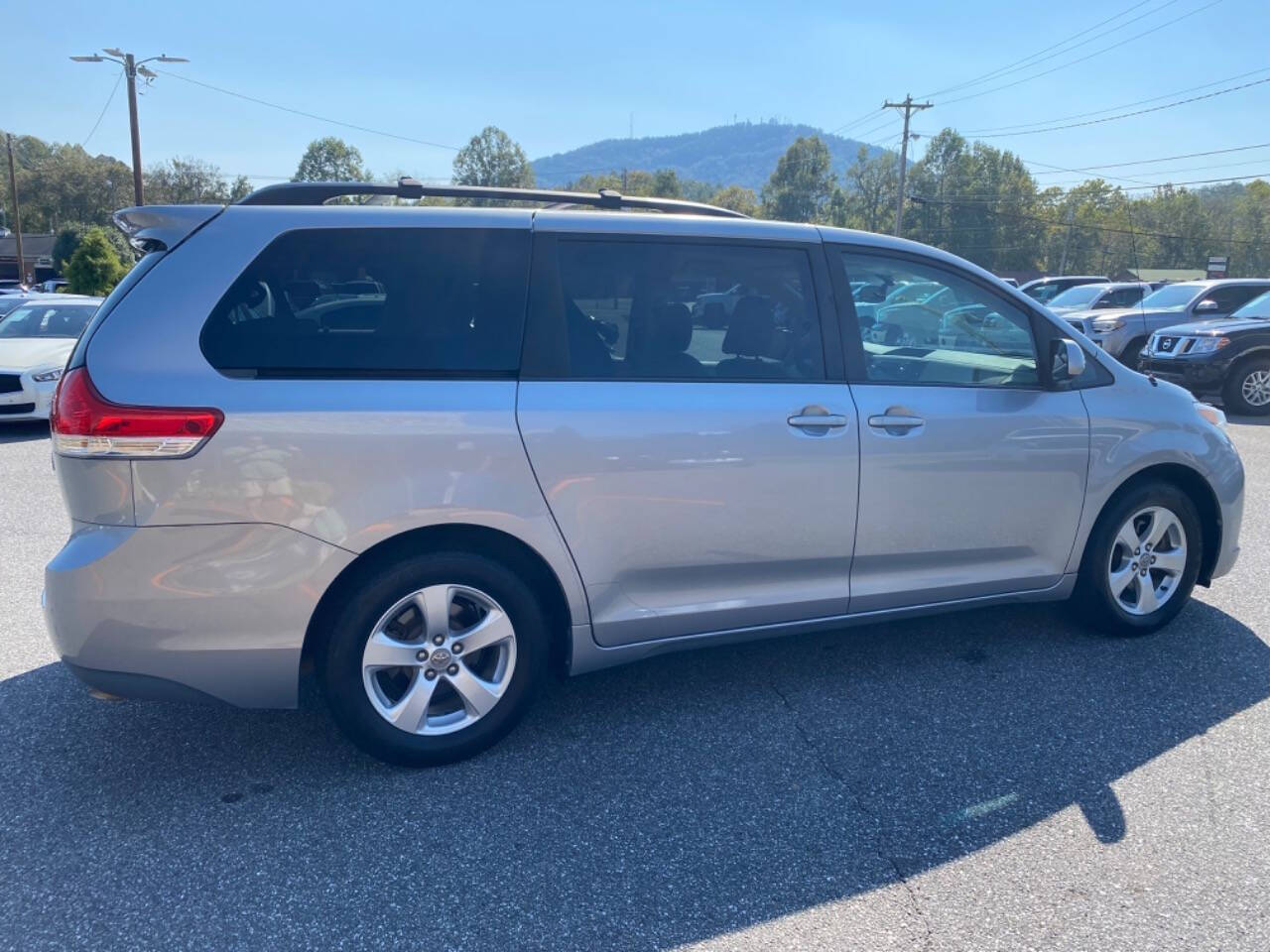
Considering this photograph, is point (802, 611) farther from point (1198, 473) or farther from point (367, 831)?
point (1198, 473)

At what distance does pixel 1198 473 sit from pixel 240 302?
4.20 meters

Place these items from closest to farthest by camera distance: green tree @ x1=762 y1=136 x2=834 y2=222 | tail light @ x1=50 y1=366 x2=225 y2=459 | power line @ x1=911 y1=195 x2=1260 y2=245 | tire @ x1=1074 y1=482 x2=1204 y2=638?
1. tail light @ x1=50 y1=366 x2=225 y2=459
2. tire @ x1=1074 y1=482 x2=1204 y2=638
3. power line @ x1=911 y1=195 x2=1260 y2=245
4. green tree @ x1=762 y1=136 x2=834 y2=222

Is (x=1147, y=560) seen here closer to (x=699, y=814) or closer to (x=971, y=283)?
(x=971, y=283)

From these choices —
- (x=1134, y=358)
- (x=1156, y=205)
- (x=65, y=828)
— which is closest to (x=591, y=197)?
(x=65, y=828)

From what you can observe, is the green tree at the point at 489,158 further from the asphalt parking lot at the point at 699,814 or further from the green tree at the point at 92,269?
the asphalt parking lot at the point at 699,814

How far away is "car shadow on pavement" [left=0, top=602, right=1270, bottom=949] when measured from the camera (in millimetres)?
2672

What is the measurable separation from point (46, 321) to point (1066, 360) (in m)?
12.1

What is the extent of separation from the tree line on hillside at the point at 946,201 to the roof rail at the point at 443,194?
46933 millimetres

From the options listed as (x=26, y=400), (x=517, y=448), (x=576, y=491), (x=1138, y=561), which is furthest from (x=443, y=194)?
(x=26, y=400)

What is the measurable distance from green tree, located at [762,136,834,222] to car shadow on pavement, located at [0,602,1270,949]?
96326 mm

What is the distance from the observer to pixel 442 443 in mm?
3230

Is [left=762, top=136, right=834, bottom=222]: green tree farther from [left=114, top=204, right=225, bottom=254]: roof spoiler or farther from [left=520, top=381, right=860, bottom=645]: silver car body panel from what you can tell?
[left=114, top=204, right=225, bottom=254]: roof spoiler

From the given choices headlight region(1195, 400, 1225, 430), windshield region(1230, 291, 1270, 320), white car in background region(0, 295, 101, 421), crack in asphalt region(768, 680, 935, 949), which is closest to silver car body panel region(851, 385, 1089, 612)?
crack in asphalt region(768, 680, 935, 949)

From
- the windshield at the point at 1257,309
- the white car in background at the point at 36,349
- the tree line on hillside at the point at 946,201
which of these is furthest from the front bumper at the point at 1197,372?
the tree line on hillside at the point at 946,201
